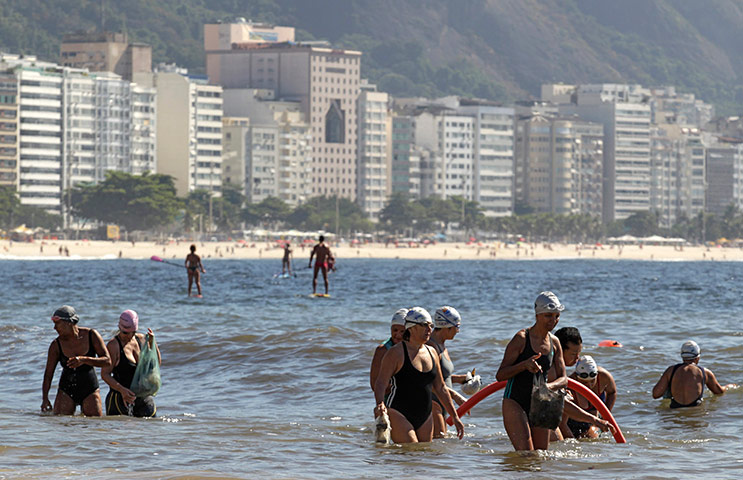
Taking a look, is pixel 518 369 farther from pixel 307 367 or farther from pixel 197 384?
Answer: pixel 307 367

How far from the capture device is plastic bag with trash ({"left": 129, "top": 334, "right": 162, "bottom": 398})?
1656cm

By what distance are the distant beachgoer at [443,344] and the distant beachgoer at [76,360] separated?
3.94 meters

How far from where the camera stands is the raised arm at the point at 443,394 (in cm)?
1441

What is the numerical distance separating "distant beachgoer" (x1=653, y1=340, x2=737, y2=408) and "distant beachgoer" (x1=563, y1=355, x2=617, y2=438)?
2.66 m

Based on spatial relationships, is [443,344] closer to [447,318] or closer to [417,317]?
[447,318]

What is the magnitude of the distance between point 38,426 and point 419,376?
577 centimetres

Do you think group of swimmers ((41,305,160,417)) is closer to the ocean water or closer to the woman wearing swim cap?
the ocean water

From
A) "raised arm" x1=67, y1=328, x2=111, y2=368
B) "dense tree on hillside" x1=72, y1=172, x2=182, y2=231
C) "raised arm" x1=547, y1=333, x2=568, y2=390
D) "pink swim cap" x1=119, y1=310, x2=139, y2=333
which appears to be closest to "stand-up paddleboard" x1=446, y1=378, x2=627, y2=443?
"raised arm" x1=547, y1=333, x2=568, y2=390

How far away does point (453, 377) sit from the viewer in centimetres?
1602

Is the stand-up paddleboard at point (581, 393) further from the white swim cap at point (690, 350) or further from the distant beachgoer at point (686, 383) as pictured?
the distant beachgoer at point (686, 383)

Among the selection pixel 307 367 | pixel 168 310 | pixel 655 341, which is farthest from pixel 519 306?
pixel 307 367

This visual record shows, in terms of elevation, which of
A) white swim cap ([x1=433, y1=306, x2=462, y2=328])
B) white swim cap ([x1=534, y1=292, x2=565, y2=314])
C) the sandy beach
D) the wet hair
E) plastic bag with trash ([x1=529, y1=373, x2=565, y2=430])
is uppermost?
white swim cap ([x1=534, y1=292, x2=565, y2=314])

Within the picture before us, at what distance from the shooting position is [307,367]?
1022 inches

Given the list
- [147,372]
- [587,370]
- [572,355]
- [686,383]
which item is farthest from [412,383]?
[686,383]
